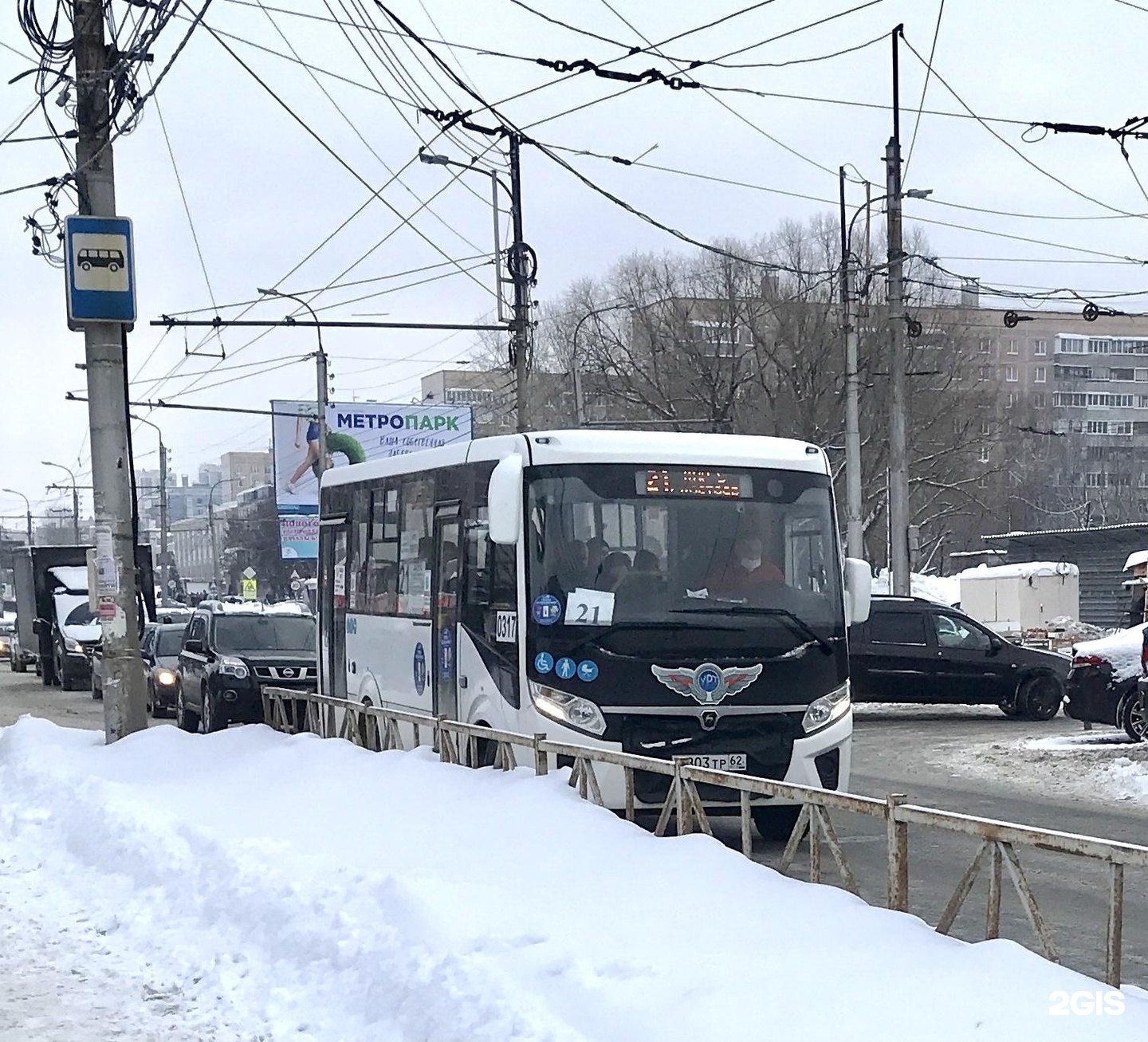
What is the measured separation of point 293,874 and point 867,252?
2590 centimetres

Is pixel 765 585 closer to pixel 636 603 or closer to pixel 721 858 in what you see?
pixel 636 603

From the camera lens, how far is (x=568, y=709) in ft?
35.0

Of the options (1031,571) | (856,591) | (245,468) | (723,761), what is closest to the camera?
(723,761)

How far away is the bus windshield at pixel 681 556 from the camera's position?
10.7 metres

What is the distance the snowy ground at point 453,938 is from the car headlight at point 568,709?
848 mm

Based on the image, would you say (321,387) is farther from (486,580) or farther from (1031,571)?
(486,580)

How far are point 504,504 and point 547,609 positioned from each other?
0.79m

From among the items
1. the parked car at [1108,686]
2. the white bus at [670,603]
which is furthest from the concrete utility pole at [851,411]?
the white bus at [670,603]

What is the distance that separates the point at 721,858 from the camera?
7.28 meters

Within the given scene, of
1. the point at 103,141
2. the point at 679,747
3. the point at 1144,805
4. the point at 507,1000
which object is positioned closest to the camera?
the point at 507,1000

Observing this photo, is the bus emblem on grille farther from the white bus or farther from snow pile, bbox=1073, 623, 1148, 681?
snow pile, bbox=1073, 623, 1148, 681

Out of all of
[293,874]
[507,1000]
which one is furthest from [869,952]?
[293,874]

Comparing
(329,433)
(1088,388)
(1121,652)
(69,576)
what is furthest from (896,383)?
(1088,388)

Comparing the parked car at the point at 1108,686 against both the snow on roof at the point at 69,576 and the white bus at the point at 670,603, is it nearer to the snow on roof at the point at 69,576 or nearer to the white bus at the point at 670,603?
the white bus at the point at 670,603
